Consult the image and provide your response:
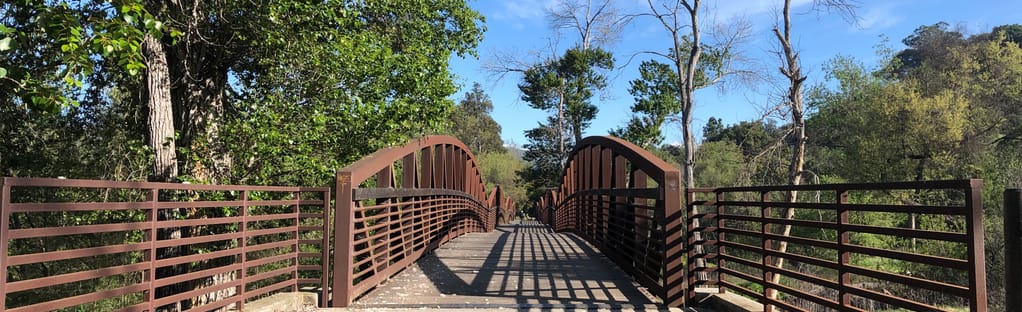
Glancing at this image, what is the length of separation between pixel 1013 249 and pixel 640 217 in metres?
4.07

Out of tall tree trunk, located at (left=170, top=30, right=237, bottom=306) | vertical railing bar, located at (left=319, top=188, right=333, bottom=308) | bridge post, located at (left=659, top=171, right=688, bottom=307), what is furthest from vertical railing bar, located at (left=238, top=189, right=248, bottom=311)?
bridge post, located at (left=659, top=171, right=688, bottom=307)

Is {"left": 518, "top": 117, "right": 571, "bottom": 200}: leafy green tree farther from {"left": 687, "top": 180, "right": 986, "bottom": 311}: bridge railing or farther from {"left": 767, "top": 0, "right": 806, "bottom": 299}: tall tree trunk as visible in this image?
{"left": 687, "top": 180, "right": 986, "bottom": 311}: bridge railing

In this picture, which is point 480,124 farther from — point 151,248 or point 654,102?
point 151,248

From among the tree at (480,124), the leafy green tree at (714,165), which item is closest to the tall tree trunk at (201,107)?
the leafy green tree at (714,165)

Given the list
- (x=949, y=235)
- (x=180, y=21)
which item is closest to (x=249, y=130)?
(x=180, y=21)

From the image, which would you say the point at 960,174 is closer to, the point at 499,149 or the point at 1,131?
the point at 1,131

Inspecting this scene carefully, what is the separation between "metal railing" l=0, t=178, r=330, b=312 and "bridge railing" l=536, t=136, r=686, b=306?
2992 mm

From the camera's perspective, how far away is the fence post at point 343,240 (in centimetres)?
482

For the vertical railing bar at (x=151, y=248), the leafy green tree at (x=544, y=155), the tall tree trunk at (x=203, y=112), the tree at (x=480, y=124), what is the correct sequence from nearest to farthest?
1. the vertical railing bar at (x=151, y=248)
2. the tall tree trunk at (x=203, y=112)
3. the leafy green tree at (x=544, y=155)
4. the tree at (x=480, y=124)

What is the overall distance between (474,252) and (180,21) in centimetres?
552

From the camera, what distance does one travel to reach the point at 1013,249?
229 cm

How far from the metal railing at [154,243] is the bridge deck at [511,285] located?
3.25 feet

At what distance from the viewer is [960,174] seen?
24.7m

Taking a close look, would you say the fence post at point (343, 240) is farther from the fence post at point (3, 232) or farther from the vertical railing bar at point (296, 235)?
the fence post at point (3, 232)
